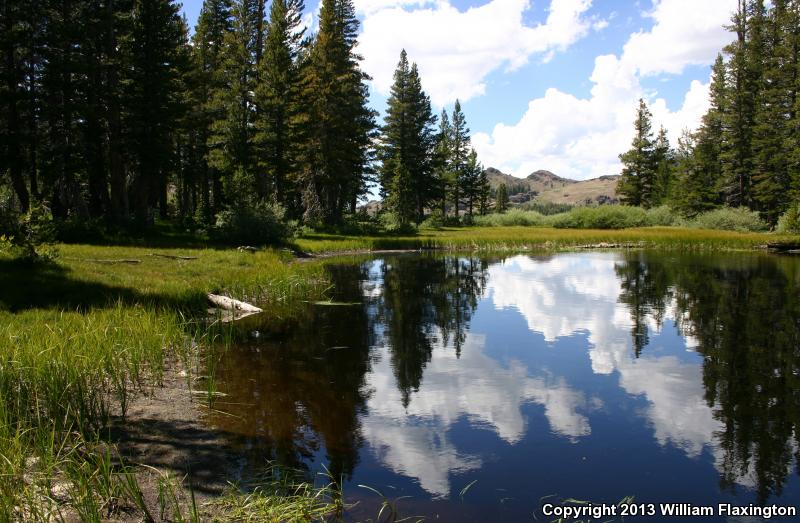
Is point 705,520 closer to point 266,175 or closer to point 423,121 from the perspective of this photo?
point 266,175

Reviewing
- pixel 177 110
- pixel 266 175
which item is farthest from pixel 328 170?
pixel 177 110

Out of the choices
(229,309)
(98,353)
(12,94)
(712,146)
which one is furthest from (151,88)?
(712,146)

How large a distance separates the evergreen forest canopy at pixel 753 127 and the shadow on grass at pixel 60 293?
4982cm

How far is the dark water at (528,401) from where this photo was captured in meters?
5.87

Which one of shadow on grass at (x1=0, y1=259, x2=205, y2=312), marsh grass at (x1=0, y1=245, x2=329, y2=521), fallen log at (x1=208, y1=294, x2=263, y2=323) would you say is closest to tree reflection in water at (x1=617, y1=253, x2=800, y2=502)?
marsh grass at (x1=0, y1=245, x2=329, y2=521)

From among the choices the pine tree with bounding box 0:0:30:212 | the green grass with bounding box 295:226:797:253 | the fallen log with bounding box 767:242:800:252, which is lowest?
the fallen log with bounding box 767:242:800:252

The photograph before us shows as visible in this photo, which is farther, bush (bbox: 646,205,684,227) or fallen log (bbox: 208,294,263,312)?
bush (bbox: 646,205,684,227)

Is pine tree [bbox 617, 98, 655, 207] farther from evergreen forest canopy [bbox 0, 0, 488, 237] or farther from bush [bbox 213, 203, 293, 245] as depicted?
bush [bbox 213, 203, 293, 245]

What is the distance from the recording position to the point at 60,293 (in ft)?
39.4

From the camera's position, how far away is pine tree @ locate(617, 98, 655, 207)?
72.9 metres

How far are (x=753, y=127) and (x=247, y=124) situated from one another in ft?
159

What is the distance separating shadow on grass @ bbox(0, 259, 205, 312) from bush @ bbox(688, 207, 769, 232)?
2047 inches

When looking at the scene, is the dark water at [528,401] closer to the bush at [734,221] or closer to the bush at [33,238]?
the bush at [33,238]

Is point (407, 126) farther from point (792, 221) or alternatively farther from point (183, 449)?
point (183, 449)
